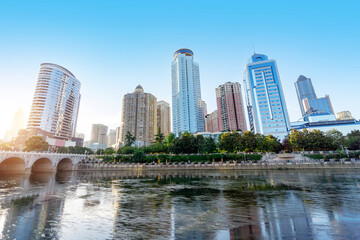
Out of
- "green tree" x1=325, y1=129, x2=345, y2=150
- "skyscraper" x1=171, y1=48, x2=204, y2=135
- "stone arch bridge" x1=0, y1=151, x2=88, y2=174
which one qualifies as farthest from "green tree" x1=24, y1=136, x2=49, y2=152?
"green tree" x1=325, y1=129, x2=345, y2=150

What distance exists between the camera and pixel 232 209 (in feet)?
42.4

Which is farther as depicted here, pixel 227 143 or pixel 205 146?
pixel 205 146

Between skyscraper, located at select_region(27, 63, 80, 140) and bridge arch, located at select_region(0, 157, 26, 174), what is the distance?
7934 cm

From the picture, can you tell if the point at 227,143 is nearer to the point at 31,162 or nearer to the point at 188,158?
the point at 188,158

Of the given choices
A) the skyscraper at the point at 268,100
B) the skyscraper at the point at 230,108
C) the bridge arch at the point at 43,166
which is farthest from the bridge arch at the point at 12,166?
the skyscraper at the point at 230,108

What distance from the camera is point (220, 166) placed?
6225 cm

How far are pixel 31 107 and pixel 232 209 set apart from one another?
166m

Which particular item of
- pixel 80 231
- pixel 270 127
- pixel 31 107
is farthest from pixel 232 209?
pixel 31 107

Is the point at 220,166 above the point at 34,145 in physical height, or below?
below

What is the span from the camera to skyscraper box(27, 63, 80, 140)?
126938mm

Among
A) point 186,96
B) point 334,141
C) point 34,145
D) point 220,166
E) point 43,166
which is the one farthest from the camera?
point 186,96

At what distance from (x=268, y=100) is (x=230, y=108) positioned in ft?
157

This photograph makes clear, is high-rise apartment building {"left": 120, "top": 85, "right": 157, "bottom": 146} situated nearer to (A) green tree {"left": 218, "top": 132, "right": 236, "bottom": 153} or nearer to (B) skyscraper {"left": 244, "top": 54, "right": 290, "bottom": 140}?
(A) green tree {"left": 218, "top": 132, "right": 236, "bottom": 153}

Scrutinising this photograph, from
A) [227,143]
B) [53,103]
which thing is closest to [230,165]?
[227,143]
